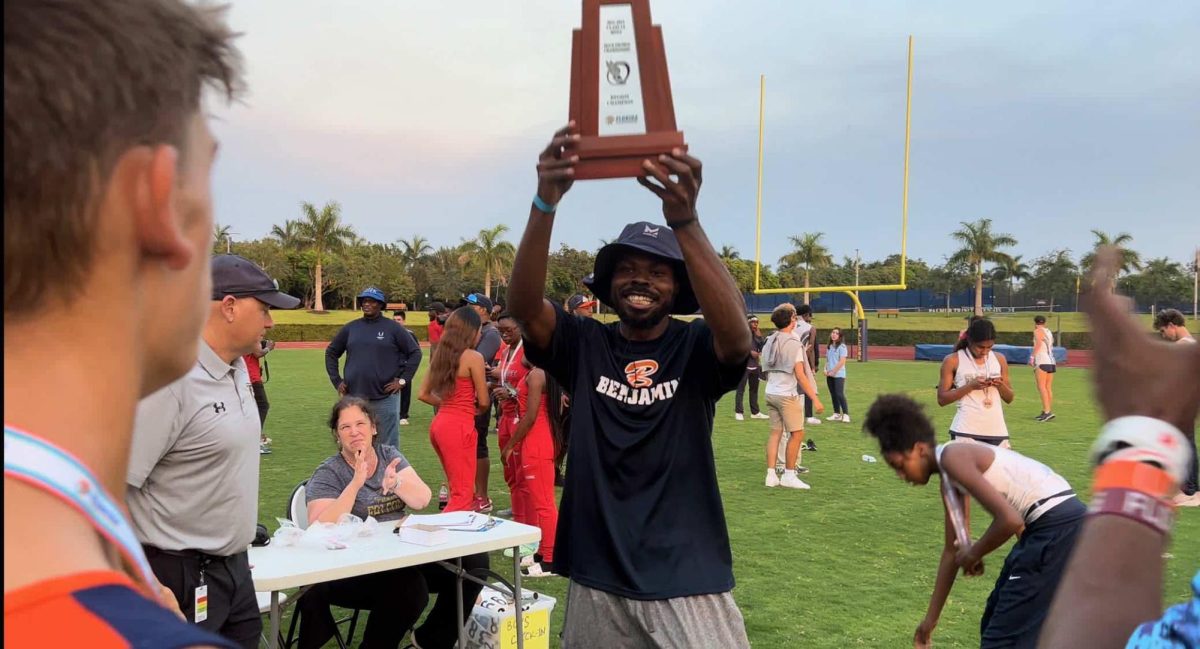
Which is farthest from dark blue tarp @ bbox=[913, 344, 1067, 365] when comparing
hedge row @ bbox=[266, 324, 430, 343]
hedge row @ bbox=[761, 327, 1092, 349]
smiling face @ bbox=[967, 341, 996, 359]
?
smiling face @ bbox=[967, 341, 996, 359]

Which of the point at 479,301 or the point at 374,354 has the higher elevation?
the point at 479,301

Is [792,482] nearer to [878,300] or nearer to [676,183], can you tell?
[676,183]

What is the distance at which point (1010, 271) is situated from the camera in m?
60.6

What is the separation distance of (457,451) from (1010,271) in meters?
61.7

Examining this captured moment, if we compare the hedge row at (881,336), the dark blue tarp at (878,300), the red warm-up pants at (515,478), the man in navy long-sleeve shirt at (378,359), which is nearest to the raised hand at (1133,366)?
the red warm-up pants at (515,478)

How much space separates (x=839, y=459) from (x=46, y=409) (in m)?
11.7

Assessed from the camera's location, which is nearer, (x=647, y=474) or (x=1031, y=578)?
(x=647, y=474)

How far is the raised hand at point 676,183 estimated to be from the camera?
2355mm

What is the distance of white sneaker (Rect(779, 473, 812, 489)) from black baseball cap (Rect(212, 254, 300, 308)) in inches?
284

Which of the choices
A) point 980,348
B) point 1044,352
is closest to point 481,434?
point 980,348

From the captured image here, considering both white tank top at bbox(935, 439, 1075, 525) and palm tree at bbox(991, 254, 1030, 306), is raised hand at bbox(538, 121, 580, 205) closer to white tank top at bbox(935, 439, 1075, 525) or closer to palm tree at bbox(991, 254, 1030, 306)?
white tank top at bbox(935, 439, 1075, 525)

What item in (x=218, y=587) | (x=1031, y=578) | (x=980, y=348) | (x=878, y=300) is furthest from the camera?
(x=878, y=300)

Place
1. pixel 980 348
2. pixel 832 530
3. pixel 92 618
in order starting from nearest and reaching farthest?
pixel 92 618, pixel 980 348, pixel 832 530

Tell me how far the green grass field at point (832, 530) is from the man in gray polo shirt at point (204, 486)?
9.02ft
